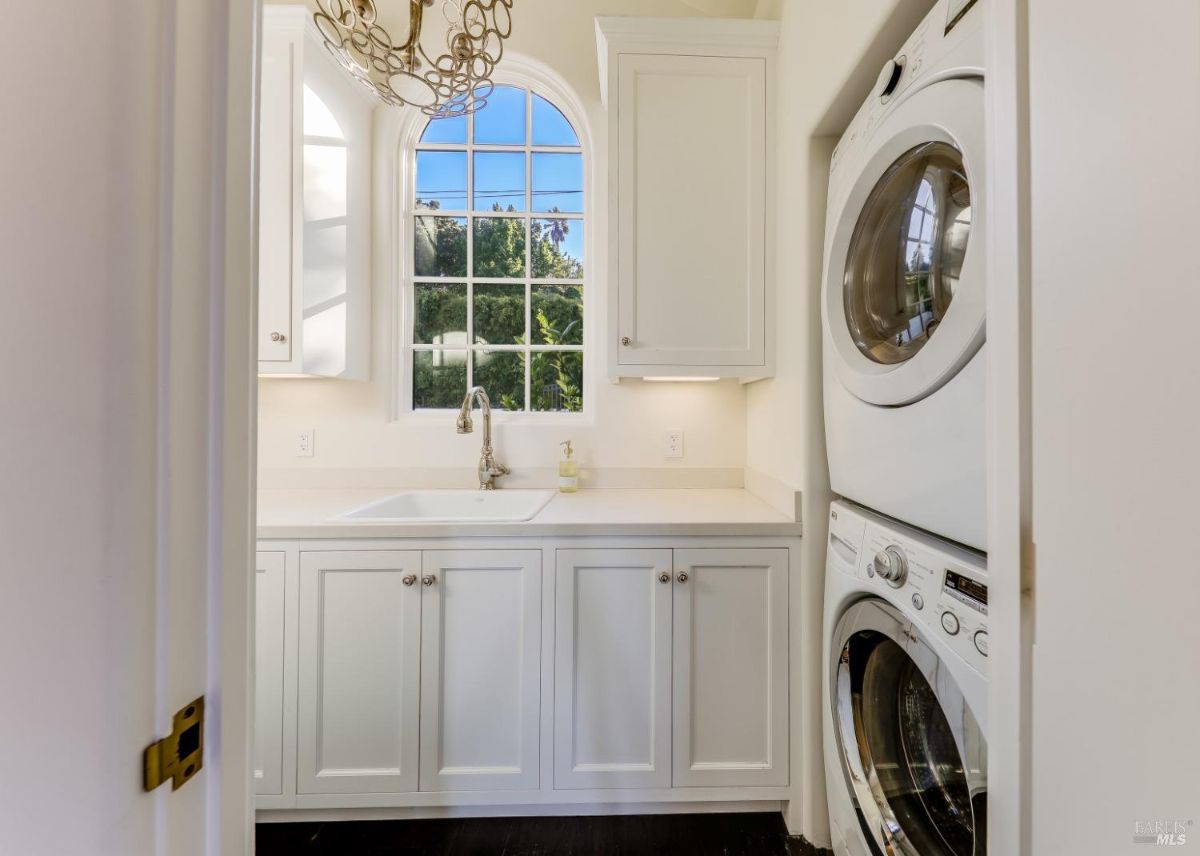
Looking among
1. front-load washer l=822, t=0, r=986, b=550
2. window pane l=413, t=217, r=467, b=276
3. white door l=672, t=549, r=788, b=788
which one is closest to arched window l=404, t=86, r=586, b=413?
window pane l=413, t=217, r=467, b=276

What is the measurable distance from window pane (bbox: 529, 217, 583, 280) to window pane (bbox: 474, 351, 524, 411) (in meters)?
0.40

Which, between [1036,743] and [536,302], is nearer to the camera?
[1036,743]

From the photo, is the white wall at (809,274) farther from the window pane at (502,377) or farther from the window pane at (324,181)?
the window pane at (324,181)

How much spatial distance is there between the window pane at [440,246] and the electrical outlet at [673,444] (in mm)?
1171

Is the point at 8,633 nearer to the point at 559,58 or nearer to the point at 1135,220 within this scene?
the point at 1135,220

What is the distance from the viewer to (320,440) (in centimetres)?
188

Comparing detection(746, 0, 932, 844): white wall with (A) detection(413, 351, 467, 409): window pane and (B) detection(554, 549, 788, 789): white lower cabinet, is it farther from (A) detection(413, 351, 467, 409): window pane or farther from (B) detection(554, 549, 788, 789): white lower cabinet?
(A) detection(413, 351, 467, 409): window pane

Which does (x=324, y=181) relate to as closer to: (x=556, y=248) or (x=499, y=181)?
(x=499, y=181)

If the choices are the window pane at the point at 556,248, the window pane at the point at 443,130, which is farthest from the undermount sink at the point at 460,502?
the window pane at the point at 443,130

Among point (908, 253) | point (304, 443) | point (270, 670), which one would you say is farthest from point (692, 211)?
point (270, 670)

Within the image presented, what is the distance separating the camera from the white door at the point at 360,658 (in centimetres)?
125

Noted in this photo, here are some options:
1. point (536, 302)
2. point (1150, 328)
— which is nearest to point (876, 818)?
point (1150, 328)

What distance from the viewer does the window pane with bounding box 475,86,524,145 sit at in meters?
2.03

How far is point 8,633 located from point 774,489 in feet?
4.98
